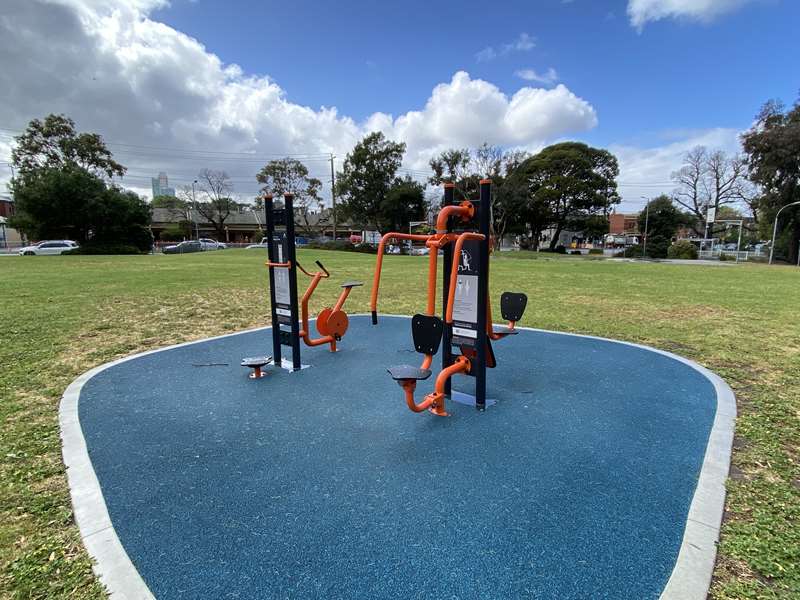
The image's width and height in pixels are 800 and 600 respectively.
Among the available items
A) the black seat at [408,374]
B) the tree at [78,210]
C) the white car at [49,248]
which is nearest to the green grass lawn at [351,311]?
the black seat at [408,374]

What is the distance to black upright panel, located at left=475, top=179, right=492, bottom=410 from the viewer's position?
3.16 metres

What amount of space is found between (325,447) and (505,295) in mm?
3309

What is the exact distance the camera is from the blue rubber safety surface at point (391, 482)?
179 cm

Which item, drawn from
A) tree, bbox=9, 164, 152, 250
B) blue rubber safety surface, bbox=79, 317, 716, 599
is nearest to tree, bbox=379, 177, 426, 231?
tree, bbox=9, 164, 152, 250

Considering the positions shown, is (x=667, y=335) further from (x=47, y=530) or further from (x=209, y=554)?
(x=47, y=530)

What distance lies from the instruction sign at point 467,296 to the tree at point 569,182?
3927cm

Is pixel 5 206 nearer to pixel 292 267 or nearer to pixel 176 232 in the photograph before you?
pixel 176 232

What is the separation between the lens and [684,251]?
36125 mm

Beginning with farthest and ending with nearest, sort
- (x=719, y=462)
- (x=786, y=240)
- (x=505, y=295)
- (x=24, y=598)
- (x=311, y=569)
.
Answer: (x=786, y=240)
(x=505, y=295)
(x=719, y=462)
(x=311, y=569)
(x=24, y=598)

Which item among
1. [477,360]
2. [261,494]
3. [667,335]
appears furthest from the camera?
[667,335]

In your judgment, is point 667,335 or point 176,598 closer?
point 176,598

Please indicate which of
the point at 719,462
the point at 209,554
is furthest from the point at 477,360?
the point at 209,554

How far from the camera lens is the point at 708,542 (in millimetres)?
1965

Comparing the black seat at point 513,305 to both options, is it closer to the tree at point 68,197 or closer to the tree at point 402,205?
the tree at point 68,197
